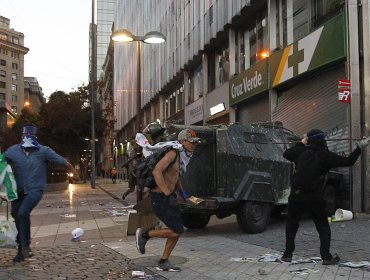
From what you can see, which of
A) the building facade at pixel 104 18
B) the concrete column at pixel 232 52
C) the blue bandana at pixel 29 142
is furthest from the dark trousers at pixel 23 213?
the building facade at pixel 104 18

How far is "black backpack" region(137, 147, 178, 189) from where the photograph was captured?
644 centimetres

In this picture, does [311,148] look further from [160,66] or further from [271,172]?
[160,66]

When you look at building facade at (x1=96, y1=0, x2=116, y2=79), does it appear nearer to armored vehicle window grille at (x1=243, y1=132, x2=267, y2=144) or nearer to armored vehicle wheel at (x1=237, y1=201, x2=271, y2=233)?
armored vehicle window grille at (x1=243, y1=132, x2=267, y2=144)

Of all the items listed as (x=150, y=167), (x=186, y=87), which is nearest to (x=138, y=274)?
(x=150, y=167)

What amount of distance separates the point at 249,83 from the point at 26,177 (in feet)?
42.3

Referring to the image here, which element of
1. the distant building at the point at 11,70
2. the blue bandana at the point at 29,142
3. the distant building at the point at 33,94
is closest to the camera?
the blue bandana at the point at 29,142

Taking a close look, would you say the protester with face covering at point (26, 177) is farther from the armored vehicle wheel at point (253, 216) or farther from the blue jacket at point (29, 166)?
the armored vehicle wheel at point (253, 216)

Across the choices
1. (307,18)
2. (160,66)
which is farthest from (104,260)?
(160,66)

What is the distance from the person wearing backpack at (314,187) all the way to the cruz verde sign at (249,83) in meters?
10.9

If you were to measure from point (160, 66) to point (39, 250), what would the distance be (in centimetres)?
2963

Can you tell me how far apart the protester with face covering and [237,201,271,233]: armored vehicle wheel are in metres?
3.58

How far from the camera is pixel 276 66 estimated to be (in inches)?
647

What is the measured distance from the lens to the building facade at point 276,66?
11922mm

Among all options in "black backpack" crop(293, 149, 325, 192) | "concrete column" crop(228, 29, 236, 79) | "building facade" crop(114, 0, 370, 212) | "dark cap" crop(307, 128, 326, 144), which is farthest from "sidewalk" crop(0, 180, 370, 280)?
"concrete column" crop(228, 29, 236, 79)
